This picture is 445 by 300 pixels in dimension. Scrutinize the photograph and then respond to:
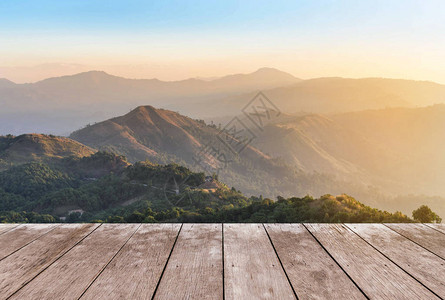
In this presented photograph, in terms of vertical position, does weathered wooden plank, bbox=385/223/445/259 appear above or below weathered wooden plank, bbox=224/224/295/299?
above

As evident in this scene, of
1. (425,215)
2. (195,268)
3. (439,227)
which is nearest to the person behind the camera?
(195,268)

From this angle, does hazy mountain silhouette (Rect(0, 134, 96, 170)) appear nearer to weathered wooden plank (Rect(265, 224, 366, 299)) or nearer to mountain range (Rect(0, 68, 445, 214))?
mountain range (Rect(0, 68, 445, 214))

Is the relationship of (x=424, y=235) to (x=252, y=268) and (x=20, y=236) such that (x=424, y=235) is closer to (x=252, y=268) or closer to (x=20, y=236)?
(x=252, y=268)

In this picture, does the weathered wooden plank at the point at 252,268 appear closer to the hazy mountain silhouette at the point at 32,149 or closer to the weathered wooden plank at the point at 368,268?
the weathered wooden plank at the point at 368,268

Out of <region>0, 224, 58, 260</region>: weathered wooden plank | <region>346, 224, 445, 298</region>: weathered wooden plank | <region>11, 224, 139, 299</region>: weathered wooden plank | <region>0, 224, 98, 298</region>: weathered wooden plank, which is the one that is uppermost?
<region>346, 224, 445, 298</region>: weathered wooden plank

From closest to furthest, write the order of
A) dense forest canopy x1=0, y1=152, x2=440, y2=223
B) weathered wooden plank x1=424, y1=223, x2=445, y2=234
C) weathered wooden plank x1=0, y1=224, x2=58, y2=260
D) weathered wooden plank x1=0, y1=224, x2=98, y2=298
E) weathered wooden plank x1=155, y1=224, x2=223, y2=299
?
weathered wooden plank x1=155, y1=224, x2=223, y2=299
weathered wooden plank x1=0, y1=224, x2=98, y2=298
weathered wooden plank x1=0, y1=224, x2=58, y2=260
weathered wooden plank x1=424, y1=223, x2=445, y2=234
dense forest canopy x1=0, y1=152, x2=440, y2=223

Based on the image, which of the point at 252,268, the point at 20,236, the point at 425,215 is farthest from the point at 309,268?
the point at 425,215

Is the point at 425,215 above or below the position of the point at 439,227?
below

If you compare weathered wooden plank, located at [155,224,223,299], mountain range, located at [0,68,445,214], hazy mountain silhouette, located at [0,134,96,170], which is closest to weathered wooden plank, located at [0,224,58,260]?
weathered wooden plank, located at [155,224,223,299]
